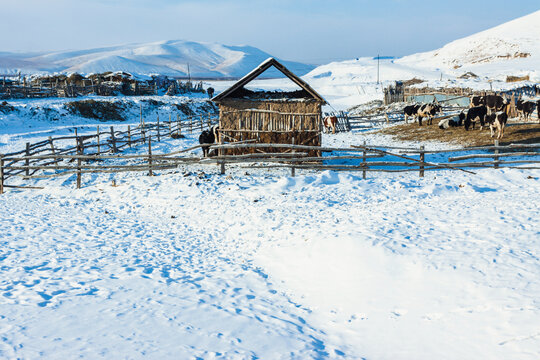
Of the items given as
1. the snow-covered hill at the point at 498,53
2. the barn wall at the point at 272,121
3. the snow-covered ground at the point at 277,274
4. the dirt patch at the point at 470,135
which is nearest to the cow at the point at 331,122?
the dirt patch at the point at 470,135

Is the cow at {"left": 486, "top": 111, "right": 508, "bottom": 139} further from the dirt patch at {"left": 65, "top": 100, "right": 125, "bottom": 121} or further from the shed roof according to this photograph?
the dirt patch at {"left": 65, "top": 100, "right": 125, "bottom": 121}

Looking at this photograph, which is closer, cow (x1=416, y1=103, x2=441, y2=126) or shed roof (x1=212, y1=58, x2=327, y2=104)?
shed roof (x1=212, y1=58, x2=327, y2=104)

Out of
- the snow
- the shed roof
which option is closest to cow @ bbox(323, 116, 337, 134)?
the shed roof

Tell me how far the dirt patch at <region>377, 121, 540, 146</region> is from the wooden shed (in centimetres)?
839

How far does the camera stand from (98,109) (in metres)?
37.2

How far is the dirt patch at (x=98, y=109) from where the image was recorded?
116 feet

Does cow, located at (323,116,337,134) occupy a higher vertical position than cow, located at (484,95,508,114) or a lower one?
lower

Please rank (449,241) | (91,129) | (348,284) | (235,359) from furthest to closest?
(91,129)
(449,241)
(348,284)
(235,359)

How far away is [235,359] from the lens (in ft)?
14.6

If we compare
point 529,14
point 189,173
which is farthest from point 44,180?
point 529,14

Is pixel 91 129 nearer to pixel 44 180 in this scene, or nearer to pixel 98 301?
pixel 44 180

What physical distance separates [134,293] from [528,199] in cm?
958

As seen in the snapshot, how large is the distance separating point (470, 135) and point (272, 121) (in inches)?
442

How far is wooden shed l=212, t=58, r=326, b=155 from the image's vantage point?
53.0 feet
